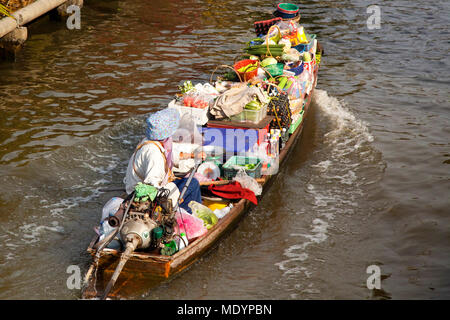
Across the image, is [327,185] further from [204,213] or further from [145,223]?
[145,223]

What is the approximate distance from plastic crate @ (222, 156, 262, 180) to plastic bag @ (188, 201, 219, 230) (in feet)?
3.38

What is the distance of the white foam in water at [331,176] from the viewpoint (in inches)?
281

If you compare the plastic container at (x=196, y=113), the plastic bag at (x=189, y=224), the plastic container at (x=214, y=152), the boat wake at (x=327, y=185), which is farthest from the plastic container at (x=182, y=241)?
the plastic container at (x=196, y=113)

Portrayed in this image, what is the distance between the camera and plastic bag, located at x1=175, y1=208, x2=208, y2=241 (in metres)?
6.06

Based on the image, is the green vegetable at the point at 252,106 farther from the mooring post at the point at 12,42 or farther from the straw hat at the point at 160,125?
the mooring post at the point at 12,42

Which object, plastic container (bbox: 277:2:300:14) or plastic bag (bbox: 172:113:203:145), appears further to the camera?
plastic container (bbox: 277:2:300:14)

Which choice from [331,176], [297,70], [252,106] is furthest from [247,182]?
[297,70]

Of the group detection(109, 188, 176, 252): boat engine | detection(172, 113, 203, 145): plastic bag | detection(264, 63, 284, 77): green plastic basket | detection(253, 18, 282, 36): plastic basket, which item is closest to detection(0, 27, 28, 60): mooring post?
detection(253, 18, 282, 36): plastic basket

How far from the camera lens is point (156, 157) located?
5.96m

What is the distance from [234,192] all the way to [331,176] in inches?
106

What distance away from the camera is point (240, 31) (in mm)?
17047

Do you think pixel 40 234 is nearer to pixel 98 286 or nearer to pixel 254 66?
pixel 98 286

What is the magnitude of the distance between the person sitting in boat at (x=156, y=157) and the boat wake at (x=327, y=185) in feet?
5.42

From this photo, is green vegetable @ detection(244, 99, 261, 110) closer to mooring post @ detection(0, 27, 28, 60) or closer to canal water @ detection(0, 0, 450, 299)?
canal water @ detection(0, 0, 450, 299)
